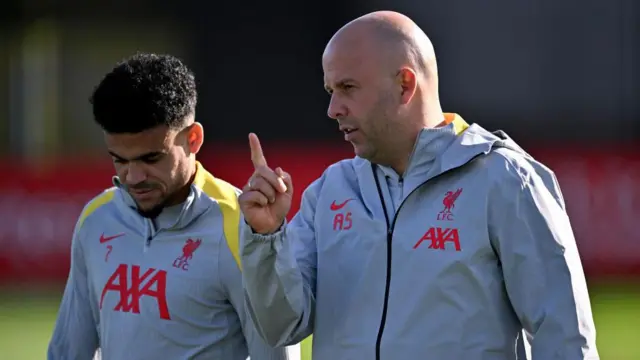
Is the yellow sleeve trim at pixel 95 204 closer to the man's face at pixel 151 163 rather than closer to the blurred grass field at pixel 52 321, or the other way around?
the man's face at pixel 151 163

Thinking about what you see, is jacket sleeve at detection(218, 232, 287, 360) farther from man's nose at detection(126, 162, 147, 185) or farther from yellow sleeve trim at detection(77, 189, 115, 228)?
yellow sleeve trim at detection(77, 189, 115, 228)

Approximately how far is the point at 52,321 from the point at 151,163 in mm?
7843

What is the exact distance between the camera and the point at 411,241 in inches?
152

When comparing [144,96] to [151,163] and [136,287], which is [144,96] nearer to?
[151,163]

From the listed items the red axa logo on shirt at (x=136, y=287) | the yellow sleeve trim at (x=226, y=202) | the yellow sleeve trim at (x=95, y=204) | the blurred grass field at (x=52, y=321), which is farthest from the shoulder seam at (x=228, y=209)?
the blurred grass field at (x=52, y=321)

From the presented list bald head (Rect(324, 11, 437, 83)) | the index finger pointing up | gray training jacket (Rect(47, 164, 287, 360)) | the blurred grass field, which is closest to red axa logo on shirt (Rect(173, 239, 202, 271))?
gray training jacket (Rect(47, 164, 287, 360))

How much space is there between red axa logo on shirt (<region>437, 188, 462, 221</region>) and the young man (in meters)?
0.75

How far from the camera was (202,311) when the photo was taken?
13.9 ft

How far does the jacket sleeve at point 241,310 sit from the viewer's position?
418 centimetres

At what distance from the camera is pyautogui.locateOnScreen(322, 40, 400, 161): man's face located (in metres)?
3.93

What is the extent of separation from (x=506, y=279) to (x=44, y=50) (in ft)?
52.2

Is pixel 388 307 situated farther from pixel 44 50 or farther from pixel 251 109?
pixel 44 50

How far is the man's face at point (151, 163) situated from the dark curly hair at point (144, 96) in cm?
3

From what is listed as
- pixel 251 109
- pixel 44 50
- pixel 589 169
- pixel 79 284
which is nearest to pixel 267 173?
pixel 79 284
